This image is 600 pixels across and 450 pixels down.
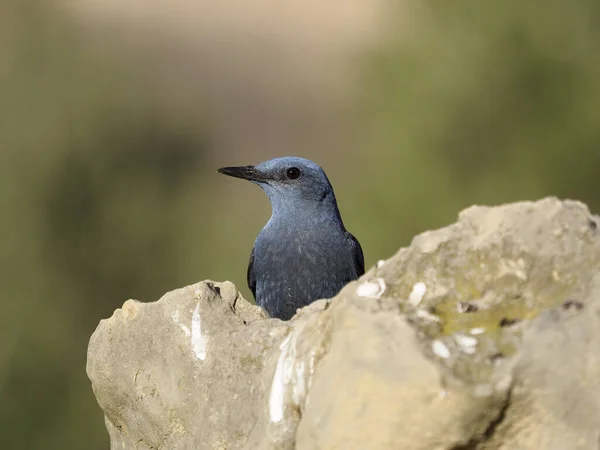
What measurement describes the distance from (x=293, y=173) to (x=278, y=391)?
9.80 feet

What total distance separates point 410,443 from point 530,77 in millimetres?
9996

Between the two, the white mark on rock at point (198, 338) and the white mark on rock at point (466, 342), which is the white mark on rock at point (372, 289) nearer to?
the white mark on rock at point (466, 342)

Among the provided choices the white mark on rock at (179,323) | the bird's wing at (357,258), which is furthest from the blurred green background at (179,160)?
the white mark on rock at (179,323)

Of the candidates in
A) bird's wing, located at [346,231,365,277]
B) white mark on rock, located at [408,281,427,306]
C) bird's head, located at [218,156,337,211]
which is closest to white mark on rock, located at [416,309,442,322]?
white mark on rock, located at [408,281,427,306]

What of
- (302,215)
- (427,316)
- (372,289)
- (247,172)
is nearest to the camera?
(427,316)

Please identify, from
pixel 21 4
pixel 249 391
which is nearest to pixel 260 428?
pixel 249 391

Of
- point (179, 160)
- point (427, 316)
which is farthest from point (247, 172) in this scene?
point (179, 160)

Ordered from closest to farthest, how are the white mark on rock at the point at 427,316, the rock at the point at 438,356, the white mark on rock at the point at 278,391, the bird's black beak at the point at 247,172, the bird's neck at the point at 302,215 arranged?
1. the rock at the point at 438,356
2. the white mark on rock at the point at 427,316
3. the white mark on rock at the point at 278,391
4. the bird's neck at the point at 302,215
5. the bird's black beak at the point at 247,172

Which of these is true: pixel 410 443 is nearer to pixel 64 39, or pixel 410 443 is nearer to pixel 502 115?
pixel 502 115

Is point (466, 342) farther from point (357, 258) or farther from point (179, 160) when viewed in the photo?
point (179, 160)

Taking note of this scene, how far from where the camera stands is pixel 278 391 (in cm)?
376

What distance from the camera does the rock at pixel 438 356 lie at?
3.05m

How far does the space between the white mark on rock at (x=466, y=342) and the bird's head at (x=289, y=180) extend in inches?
130

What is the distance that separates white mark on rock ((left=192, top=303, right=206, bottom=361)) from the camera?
14.0 ft
